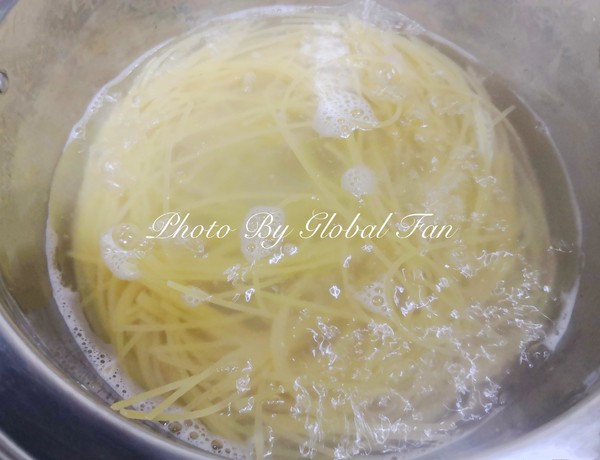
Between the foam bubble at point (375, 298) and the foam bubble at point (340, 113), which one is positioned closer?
the foam bubble at point (375, 298)

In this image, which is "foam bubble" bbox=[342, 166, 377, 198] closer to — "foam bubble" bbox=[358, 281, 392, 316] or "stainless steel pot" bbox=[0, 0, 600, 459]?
"foam bubble" bbox=[358, 281, 392, 316]

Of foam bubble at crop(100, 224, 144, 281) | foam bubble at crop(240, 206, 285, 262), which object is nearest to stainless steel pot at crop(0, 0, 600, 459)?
foam bubble at crop(100, 224, 144, 281)

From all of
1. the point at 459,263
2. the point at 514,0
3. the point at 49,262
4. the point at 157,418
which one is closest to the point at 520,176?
the point at 459,263

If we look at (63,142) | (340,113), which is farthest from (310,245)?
(63,142)

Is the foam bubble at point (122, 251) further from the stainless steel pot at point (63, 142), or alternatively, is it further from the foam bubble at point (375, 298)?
the foam bubble at point (375, 298)

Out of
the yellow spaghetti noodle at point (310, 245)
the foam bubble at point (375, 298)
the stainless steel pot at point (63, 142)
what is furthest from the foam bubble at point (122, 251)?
the foam bubble at point (375, 298)

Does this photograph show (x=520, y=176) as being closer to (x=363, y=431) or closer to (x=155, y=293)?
(x=363, y=431)
